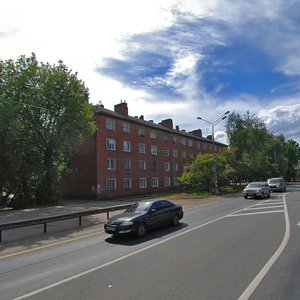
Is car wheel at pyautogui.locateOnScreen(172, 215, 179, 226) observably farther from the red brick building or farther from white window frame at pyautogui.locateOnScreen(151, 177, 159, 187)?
white window frame at pyautogui.locateOnScreen(151, 177, 159, 187)

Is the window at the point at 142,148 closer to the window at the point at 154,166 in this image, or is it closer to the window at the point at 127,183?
the window at the point at 154,166

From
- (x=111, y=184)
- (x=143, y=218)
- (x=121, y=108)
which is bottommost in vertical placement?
(x=143, y=218)

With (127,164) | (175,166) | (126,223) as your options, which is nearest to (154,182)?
(127,164)

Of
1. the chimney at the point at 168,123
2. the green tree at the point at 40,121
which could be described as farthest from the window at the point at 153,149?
the green tree at the point at 40,121

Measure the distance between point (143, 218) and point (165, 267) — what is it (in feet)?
17.9

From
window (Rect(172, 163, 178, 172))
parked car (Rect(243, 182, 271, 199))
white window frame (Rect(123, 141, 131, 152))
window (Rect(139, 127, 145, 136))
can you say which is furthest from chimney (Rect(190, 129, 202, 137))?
parked car (Rect(243, 182, 271, 199))

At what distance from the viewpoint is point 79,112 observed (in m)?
33.0

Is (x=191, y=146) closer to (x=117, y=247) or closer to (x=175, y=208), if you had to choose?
(x=175, y=208)

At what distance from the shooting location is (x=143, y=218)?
13281 millimetres

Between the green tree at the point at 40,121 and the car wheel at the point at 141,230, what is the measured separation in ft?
68.9

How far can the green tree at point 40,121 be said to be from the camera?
31675 mm

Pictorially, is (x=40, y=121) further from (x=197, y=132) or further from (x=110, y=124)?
(x=197, y=132)

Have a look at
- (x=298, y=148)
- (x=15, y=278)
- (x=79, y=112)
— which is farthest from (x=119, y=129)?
(x=298, y=148)

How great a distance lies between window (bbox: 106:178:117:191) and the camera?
43.5 metres
